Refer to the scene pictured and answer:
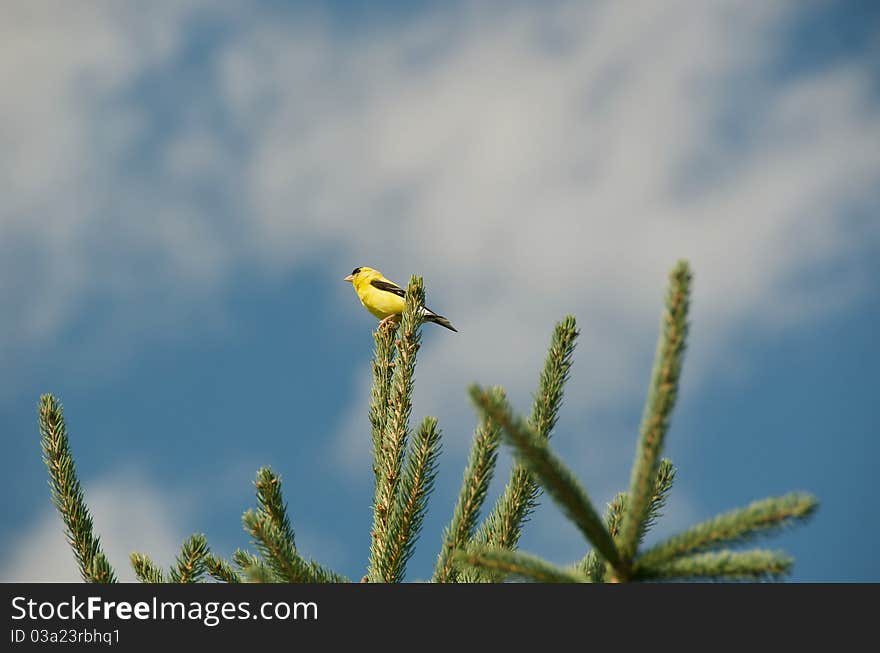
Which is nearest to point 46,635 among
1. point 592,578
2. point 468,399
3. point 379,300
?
point 468,399

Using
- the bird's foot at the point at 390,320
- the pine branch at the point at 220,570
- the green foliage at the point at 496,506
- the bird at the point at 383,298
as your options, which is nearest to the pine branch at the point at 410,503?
the green foliage at the point at 496,506

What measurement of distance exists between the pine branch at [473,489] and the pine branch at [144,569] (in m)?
1.32

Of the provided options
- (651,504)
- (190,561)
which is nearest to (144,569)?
(190,561)

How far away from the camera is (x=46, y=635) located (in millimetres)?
3145

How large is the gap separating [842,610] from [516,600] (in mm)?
1147

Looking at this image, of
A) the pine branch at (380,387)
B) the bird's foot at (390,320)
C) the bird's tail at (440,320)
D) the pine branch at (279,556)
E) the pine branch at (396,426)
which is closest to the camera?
the pine branch at (279,556)

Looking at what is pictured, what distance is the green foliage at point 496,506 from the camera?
2.48 meters

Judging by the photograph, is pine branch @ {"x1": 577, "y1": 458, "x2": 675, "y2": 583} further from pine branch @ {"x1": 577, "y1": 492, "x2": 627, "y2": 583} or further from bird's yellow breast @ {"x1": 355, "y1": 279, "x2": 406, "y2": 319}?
bird's yellow breast @ {"x1": 355, "y1": 279, "x2": 406, "y2": 319}

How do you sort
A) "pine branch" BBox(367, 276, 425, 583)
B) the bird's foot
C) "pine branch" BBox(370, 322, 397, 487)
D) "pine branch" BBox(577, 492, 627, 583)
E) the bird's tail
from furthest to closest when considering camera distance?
the bird's tail < the bird's foot < "pine branch" BBox(370, 322, 397, 487) < "pine branch" BBox(367, 276, 425, 583) < "pine branch" BBox(577, 492, 627, 583)

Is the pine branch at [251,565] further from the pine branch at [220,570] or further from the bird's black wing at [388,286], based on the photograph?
the bird's black wing at [388,286]

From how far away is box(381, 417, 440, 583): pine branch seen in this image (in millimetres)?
3857

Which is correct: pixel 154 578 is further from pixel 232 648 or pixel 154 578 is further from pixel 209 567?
pixel 232 648

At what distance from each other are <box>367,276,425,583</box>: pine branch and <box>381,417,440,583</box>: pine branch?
48 millimetres

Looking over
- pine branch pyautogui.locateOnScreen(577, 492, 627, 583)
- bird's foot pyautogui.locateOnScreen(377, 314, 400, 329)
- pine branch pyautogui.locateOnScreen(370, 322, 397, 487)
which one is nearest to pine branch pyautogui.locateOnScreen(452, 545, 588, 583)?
pine branch pyautogui.locateOnScreen(577, 492, 627, 583)
